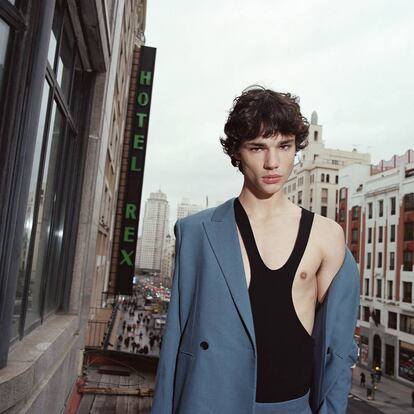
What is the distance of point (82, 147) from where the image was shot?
6.10m

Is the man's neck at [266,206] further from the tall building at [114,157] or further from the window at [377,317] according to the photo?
the window at [377,317]

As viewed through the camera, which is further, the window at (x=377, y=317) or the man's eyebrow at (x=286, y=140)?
the window at (x=377, y=317)

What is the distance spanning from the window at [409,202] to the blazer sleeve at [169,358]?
32.5 m

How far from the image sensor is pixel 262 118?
2031 mm

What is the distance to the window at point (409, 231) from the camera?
30297mm

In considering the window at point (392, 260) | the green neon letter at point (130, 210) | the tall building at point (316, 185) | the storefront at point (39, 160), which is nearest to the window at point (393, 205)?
the window at point (392, 260)

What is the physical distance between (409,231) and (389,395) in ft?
40.8

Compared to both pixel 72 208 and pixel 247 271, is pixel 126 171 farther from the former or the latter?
pixel 247 271

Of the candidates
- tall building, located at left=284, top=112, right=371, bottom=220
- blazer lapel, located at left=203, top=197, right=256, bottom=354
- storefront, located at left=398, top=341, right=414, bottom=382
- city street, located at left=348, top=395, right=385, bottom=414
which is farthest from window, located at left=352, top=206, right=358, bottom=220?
blazer lapel, located at left=203, top=197, right=256, bottom=354

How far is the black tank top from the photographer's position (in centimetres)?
190

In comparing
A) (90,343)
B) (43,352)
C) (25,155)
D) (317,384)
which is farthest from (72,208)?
(90,343)

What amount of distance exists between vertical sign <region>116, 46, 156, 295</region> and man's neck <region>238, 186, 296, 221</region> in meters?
20.8

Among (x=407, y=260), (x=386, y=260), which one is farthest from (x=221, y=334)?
(x=386, y=260)

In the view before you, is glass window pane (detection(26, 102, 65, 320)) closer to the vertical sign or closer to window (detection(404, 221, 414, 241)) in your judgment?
the vertical sign
